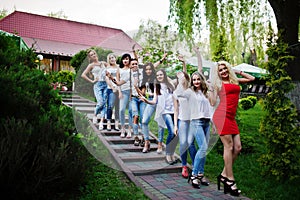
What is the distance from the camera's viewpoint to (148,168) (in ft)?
6.54

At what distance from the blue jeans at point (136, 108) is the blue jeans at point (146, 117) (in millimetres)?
25

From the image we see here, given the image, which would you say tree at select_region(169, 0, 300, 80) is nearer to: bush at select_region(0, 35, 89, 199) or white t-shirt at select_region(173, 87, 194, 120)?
white t-shirt at select_region(173, 87, 194, 120)

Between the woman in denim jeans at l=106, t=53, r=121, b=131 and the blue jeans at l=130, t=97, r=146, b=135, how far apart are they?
0.37 feet

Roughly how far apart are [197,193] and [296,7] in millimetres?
4082

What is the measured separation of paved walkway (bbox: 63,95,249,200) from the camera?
198 cm

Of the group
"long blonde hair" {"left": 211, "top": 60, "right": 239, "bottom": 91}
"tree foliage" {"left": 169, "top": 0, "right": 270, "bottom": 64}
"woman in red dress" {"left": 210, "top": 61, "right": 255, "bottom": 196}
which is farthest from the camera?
"tree foliage" {"left": 169, "top": 0, "right": 270, "bottom": 64}

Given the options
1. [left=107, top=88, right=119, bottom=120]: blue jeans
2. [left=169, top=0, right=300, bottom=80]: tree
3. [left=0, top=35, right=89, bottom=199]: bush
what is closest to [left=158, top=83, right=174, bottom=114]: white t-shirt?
[left=107, top=88, right=119, bottom=120]: blue jeans

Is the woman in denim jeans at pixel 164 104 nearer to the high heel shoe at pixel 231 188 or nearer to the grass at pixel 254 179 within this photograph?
the high heel shoe at pixel 231 188

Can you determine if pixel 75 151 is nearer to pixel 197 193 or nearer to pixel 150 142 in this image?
pixel 150 142

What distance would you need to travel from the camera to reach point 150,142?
2.05 m

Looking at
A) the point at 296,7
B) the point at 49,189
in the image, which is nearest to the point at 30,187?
the point at 49,189

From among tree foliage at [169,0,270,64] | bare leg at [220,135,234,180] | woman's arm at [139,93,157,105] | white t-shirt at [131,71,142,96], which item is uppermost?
tree foliage at [169,0,270,64]

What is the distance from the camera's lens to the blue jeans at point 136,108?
1912mm

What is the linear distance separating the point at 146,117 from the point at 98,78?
0.44m
